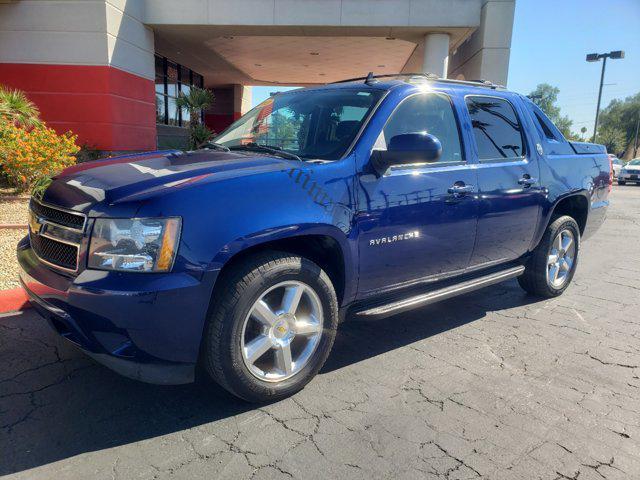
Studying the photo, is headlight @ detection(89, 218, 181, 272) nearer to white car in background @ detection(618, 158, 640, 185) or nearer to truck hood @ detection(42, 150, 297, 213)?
truck hood @ detection(42, 150, 297, 213)

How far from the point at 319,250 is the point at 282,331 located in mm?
552

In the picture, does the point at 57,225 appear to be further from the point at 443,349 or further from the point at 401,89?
the point at 443,349

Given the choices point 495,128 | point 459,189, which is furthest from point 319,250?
point 495,128

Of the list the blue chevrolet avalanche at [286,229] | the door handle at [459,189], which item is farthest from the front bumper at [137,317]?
the door handle at [459,189]

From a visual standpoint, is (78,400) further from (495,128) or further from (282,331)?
(495,128)

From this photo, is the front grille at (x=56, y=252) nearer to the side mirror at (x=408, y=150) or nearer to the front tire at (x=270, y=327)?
the front tire at (x=270, y=327)

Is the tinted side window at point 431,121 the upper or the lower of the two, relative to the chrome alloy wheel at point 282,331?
upper

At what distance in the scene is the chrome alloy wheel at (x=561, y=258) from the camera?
4.80m

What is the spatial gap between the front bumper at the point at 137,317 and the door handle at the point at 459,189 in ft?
6.36

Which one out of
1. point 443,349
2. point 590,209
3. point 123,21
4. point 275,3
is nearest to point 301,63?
point 275,3

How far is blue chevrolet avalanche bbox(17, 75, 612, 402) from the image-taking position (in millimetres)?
2352

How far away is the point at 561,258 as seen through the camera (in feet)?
16.3

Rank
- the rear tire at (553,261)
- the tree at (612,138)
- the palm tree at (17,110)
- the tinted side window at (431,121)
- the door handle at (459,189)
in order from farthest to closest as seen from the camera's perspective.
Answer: the tree at (612,138) < the palm tree at (17,110) < the rear tire at (553,261) < the door handle at (459,189) < the tinted side window at (431,121)

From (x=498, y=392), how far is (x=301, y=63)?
62.2ft
